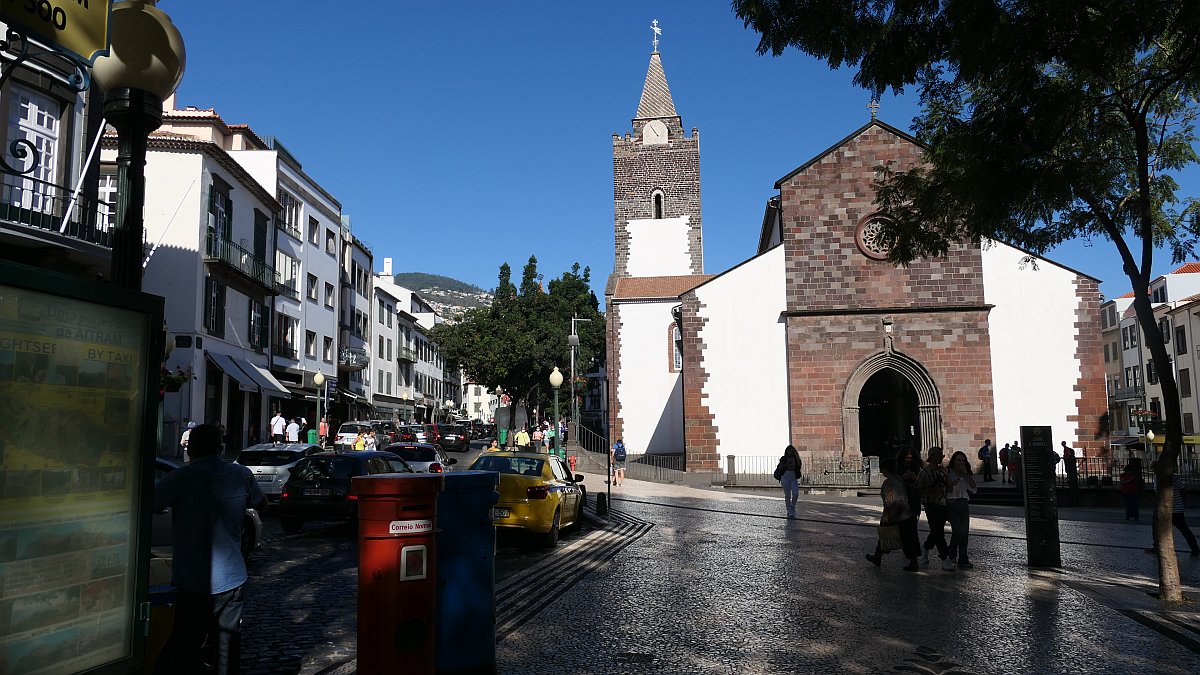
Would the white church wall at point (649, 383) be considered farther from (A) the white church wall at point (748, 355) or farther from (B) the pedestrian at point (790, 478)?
(B) the pedestrian at point (790, 478)

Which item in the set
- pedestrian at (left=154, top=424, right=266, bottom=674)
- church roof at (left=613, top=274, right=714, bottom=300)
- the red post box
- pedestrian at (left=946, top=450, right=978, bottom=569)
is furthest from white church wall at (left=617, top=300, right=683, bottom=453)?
pedestrian at (left=154, top=424, right=266, bottom=674)

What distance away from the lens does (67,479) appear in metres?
3.60

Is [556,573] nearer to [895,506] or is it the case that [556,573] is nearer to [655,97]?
[895,506]

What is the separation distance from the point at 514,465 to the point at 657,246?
4038 cm

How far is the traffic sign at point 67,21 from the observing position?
3.94m

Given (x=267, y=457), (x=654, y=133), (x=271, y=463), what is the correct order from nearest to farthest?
(x=271, y=463)
(x=267, y=457)
(x=654, y=133)

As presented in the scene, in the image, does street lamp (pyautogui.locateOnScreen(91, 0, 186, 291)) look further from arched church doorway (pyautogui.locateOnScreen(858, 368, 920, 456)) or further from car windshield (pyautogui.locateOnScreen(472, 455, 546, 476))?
arched church doorway (pyautogui.locateOnScreen(858, 368, 920, 456))

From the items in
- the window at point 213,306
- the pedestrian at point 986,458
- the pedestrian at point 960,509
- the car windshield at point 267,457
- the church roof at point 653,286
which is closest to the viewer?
the pedestrian at point 960,509

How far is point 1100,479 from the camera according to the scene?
2572 cm

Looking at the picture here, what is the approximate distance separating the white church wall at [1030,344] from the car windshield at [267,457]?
23787 mm

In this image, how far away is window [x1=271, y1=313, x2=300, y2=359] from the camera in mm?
37750

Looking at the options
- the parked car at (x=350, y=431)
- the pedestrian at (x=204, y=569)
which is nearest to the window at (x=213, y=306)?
the parked car at (x=350, y=431)

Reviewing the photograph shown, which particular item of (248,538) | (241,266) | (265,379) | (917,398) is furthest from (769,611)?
(265,379)

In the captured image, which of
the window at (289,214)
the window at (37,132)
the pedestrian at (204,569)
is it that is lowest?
the pedestrian at (204,569)
